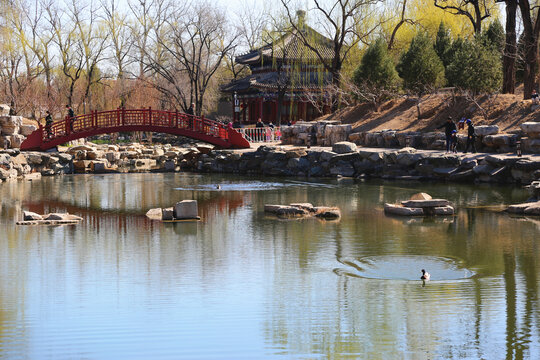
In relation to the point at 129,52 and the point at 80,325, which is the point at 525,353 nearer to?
Result: the point at 80,325

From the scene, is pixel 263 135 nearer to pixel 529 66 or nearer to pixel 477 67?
pixel 477 67

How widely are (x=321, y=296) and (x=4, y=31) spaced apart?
41.5m

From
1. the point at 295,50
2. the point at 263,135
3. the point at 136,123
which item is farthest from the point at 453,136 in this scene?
the point at 295,50

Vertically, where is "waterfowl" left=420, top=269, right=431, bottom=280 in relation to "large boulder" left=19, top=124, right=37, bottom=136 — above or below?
below

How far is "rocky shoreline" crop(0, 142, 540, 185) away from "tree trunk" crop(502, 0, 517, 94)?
20.4 feet

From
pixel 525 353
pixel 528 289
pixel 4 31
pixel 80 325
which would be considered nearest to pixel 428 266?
pixel 528 289

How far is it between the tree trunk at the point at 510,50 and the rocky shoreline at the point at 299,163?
20.4 feet

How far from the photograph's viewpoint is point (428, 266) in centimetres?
1311

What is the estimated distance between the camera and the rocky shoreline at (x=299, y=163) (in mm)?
25250

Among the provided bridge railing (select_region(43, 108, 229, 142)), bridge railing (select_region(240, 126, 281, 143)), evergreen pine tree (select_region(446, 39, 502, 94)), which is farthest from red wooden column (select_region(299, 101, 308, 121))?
evergreen pine tree (select_region(446, 39, 502, 94))

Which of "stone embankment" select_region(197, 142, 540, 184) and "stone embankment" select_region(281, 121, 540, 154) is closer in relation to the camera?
"stone embankment" select_region(197, 142, 540, 184)

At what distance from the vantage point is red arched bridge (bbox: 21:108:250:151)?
3250 cm

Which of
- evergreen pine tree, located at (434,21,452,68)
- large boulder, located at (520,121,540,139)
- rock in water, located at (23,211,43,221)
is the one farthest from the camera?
evergreen pine tree, located at (434,21,452,68)

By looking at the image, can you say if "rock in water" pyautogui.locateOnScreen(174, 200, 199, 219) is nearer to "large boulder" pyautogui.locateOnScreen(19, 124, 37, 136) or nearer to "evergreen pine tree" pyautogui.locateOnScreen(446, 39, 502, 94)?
"evergreen pine tree" pyautogui.locateOnScreen(446, 39, 502, 94)
